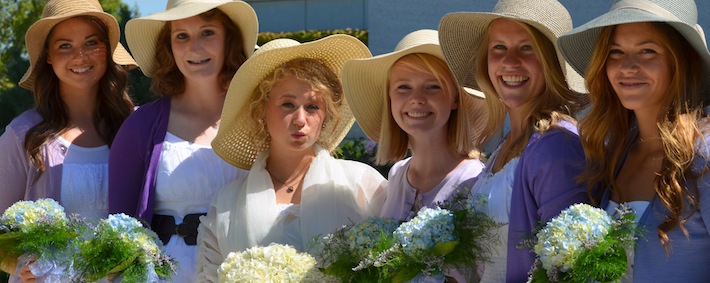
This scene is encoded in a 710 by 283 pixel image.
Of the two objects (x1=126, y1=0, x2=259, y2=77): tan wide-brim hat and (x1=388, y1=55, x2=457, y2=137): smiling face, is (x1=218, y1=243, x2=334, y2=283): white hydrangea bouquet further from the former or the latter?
(x1=126, y1=0, x2=259, y2=77): tan wide-brim hat

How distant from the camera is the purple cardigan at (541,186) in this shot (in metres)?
A: 3.60

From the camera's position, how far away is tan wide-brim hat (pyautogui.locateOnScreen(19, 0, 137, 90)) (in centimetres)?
545

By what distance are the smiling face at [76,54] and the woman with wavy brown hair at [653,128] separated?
111 inches

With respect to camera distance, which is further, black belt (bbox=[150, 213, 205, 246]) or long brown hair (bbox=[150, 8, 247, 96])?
long brown hair (bbox=[150, 8, 247, 96])

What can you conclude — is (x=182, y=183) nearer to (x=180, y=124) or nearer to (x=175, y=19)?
(x=180, y=124)

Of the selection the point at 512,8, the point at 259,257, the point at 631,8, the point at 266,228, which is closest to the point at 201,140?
the point at 266,228

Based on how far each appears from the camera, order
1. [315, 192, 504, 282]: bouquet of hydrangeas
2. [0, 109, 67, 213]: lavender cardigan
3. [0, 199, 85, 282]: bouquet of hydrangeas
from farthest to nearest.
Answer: [0, 109, 67, 213]: lavender cardigan < [0, 199, 85, 282]: bouquet of hydrangeas < [315, 192, 504, 282]: bouquet of hydrangeas

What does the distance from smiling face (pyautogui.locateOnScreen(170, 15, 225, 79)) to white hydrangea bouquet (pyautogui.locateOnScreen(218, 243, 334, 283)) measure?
1.37 metres

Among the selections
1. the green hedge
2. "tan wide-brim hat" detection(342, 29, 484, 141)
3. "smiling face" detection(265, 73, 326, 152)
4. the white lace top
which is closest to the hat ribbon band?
"tan wide-brim hat" detection(342, 29, 484, 141)

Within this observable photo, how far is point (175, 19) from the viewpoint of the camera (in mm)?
4992

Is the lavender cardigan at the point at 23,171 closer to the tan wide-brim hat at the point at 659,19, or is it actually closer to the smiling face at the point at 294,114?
the smiling face at the point at 294,114

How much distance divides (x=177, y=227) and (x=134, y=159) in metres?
0.41

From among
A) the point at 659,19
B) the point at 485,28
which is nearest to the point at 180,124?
the point at 485,28

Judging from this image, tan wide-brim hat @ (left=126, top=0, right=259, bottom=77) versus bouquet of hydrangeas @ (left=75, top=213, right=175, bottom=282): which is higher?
tan wide-brim hat @ (left=126, top=0, right=259, bottom=77)
